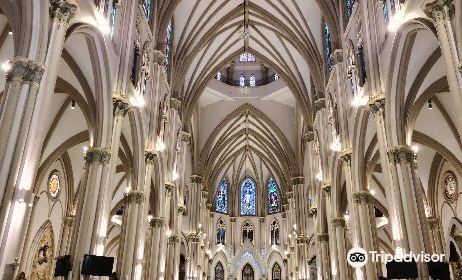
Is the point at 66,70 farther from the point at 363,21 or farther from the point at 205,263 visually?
the point at 205,263

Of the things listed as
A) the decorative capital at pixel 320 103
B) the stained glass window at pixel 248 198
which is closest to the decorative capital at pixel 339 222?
the decorative capital at pixel 320 103

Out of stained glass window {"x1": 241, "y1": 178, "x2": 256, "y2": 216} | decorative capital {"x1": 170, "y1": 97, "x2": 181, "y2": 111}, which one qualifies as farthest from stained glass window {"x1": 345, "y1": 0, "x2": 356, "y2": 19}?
stained glass window {"x1": 241, "y1": 178, "x2": 256, "y2": 216}

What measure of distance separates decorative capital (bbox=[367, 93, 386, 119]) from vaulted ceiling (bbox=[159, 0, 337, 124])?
24.5 ft

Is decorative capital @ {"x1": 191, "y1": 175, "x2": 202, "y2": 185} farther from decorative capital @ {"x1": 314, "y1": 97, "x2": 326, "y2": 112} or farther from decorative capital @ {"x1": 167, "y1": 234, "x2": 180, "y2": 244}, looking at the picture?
decorative capital @ {"x1": 314, "y1": 97, "x2": 326, "y2": 112}

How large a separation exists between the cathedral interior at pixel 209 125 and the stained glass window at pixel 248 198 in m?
6.67

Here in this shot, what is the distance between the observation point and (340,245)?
67.3ft

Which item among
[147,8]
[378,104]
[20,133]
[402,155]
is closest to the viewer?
[20,133]

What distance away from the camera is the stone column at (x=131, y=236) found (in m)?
16.2

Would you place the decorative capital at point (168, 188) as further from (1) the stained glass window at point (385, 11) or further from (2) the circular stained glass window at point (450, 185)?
(2) the circular stained glass window at point (450, 185)

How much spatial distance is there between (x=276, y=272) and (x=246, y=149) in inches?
478

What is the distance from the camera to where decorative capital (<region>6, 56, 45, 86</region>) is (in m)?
9.30

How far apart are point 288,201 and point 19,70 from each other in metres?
33.0

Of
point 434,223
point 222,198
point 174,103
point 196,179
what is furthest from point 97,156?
point 222,198

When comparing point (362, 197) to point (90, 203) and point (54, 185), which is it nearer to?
point (90, 203)
